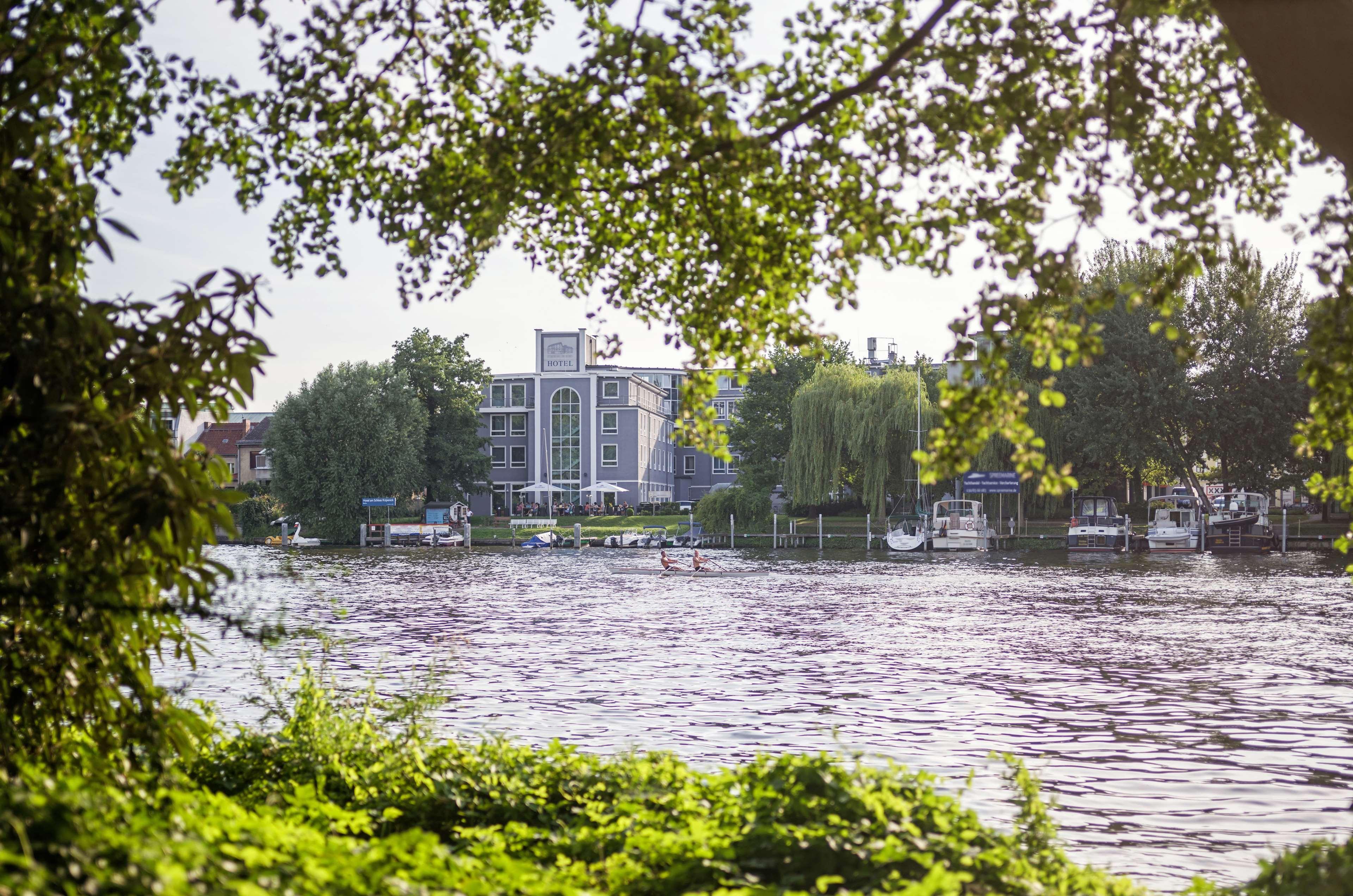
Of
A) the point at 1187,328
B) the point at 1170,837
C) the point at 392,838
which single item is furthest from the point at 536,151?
the point at 1187,328

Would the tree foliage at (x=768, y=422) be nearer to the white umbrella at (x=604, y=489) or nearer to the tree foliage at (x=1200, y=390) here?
the white umbrella at (x=604, y=489)

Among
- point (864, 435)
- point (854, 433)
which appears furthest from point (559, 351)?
point (864, 435)

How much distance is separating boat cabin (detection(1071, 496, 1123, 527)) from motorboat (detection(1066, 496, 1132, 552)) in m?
0.02

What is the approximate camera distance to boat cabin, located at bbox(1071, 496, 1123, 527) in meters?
68.3

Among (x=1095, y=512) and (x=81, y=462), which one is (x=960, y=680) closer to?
(x=81, y=462)

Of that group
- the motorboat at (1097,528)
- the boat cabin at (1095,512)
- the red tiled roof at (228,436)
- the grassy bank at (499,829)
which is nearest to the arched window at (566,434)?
the red tiled roof at (228,436)

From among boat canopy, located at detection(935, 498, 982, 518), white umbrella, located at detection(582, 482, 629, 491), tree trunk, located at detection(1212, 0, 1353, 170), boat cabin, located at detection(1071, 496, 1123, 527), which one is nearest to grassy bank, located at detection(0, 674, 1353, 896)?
tree trunk, located at detection(1212, 0, 1353, 170)

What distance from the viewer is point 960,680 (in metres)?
19.1

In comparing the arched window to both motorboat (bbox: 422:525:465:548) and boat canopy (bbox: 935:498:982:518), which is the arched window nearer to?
motorboat (bbox: 422:525:465:548)

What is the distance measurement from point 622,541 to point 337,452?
18.7m

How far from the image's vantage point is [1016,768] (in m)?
7.06

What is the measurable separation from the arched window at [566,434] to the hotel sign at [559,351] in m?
2.23

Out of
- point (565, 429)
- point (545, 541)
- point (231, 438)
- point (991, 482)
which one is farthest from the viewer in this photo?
point (231, 438)

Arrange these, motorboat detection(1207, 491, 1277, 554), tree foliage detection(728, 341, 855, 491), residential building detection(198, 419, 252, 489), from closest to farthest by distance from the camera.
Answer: motorboat detection(1207, 491, 1277, 554) < tree foliage detection(728, 341, 855, 491) < residential building detection(198, 419, 252, 489)
